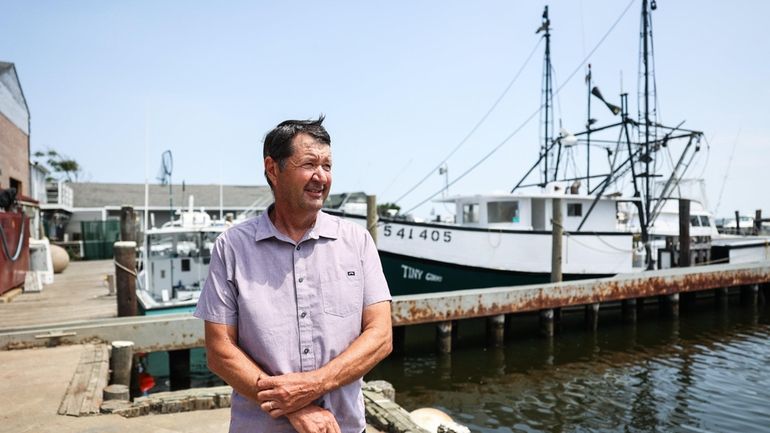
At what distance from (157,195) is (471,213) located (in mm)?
25973

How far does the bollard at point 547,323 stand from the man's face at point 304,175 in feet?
34.0

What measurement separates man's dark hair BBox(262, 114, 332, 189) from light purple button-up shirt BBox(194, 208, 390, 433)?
0.77ft

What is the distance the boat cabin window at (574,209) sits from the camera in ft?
51.7

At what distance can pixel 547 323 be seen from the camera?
37.0 ft

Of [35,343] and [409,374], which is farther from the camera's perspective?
[409,374]

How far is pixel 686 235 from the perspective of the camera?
15859 mm

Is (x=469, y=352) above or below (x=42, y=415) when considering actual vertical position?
below

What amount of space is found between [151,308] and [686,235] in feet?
48.4

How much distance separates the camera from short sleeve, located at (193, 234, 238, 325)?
1.77m

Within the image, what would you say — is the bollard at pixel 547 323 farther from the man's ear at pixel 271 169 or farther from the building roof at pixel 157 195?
the building roof at pixel 157 195

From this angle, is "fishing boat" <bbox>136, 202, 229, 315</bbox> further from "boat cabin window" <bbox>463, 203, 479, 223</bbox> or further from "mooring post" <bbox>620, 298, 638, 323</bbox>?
"mooring post" <bbox>620, 298, 638, 323</bbox>

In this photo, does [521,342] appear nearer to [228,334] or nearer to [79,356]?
[79,356]

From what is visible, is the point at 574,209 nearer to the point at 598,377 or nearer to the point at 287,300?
the point at 598,377

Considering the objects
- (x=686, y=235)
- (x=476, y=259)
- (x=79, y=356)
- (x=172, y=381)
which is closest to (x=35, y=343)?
Result: (x=79, y=356)
